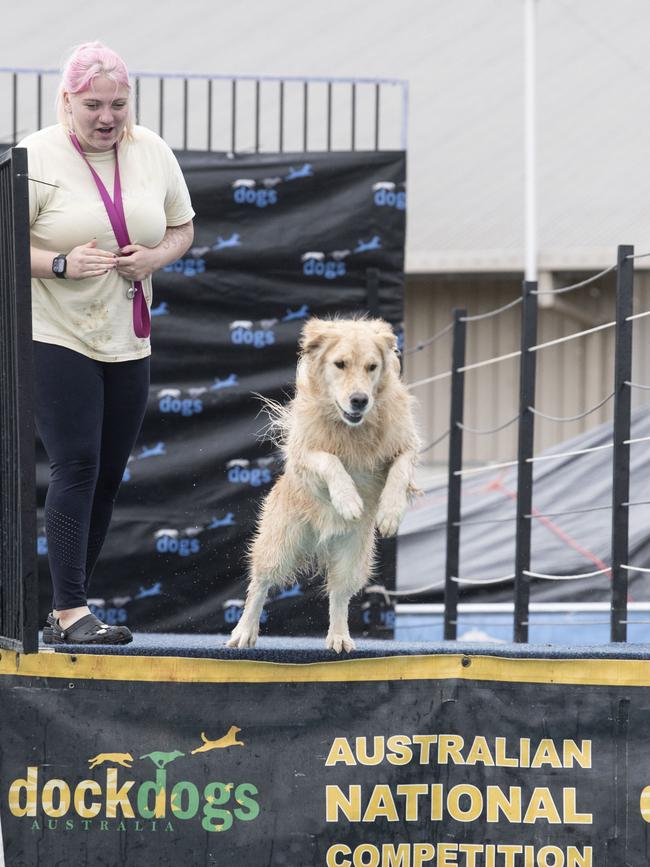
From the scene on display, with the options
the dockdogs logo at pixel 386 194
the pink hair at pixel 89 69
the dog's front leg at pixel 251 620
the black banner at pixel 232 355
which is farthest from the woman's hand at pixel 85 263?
the dockdogs logo at pixel 386 194

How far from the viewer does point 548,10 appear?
10945mm

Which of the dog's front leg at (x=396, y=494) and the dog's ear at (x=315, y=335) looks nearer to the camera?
the dog's front leg at (x=396, y=494)

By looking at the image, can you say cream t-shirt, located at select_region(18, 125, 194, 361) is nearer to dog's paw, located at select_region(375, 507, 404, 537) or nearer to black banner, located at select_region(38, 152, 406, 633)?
dog's paw, located at select_region(375, 507, 404, 537)

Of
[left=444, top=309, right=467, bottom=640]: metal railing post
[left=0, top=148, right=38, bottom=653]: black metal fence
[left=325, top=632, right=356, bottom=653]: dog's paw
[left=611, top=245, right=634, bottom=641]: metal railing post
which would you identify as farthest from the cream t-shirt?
[left=444, top=309, right=467, bottom=640]: metal railing post

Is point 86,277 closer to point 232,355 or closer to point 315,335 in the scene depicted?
point 315,335

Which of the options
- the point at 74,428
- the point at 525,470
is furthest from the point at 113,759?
the point at 525,470

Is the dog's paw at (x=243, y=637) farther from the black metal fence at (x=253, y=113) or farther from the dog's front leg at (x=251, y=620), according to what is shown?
the black metal fence at (x=253, y=113)

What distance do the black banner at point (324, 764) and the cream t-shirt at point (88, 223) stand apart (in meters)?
0.86

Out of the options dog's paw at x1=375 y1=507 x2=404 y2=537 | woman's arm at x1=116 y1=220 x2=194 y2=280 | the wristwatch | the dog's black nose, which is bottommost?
dog's paw at x1=375 y1=507 x2=404 y2=537

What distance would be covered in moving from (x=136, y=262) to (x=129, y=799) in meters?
1.39

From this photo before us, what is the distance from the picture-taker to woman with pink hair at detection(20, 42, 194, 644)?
3.27 m

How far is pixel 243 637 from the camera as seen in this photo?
372 cm

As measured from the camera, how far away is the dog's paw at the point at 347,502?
11.3 ft

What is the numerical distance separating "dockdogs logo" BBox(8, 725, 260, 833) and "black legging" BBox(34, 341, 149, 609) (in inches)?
20.0
